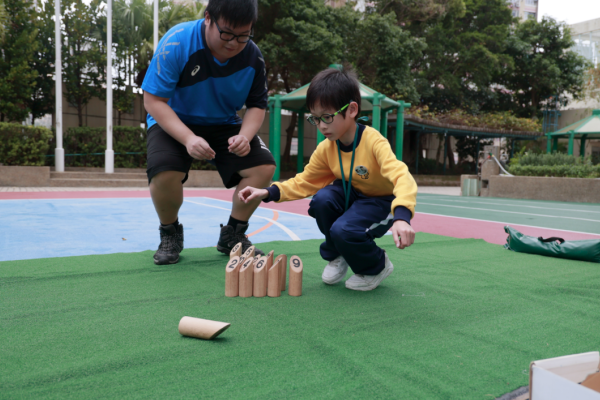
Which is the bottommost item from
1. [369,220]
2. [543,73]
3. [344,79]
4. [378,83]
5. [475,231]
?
[475,231]

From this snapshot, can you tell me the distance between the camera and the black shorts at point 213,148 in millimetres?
3170

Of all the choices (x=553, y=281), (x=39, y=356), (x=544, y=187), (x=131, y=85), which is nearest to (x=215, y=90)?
(x=39, y=356)

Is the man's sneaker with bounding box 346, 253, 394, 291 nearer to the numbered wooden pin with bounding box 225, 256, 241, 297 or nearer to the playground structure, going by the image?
the numbered wooden pin with bounding box 225, 256, 241, 297

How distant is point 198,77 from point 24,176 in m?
11.9

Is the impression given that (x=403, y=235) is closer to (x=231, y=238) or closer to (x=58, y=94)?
(x=231, y=238)

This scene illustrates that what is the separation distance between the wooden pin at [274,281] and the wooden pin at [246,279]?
0.35 feet

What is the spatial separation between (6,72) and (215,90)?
15533 millimetres

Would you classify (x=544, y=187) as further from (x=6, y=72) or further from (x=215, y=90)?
(x=6, y=72)

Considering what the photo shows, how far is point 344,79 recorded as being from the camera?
Answer: 2465 mm

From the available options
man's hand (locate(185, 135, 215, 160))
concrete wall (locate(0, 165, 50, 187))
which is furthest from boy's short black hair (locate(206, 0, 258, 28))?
concrete wall (locate(0, 165, 50, 187))

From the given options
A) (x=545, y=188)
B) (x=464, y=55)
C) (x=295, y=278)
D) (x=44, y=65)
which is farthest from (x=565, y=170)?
(x=44, y=65)

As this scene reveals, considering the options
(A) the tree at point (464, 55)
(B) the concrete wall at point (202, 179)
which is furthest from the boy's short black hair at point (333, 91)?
(A) the tree at point (464, 55)

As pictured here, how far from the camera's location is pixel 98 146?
1631 centimetres

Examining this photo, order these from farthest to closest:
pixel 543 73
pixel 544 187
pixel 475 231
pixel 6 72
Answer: pixel 543 73
pixel 6 72
pixel 544 187
pixel 475 231
